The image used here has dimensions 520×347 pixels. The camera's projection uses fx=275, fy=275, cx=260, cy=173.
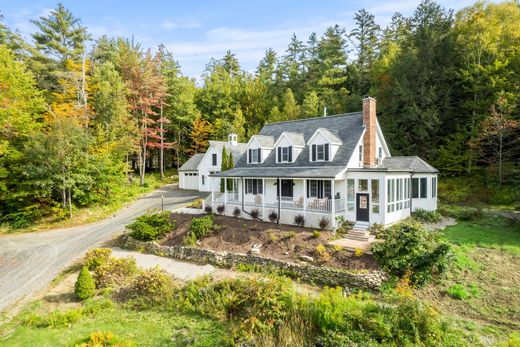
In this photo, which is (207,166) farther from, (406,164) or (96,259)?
(406,164)

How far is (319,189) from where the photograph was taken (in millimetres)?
18703

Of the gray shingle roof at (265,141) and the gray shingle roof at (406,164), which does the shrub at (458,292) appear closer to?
the gray shingle roof at (406,164)

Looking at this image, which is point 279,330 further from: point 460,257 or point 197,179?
point 197,179

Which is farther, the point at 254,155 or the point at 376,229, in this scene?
the point at 254,155

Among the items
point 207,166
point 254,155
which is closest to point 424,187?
point 254,155

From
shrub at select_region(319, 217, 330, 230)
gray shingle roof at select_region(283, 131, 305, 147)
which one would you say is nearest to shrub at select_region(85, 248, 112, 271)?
shrub at select_region(319, 217, 330, 230)

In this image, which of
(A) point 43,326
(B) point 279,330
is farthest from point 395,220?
(A) point 43,326

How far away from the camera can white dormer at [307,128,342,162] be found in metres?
18.6

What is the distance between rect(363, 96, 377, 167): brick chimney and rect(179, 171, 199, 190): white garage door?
22455 mm

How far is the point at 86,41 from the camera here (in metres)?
33.2

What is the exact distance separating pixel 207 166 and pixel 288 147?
15.3 m

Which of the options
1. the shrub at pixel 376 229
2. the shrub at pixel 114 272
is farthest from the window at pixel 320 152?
the shrub at pixel 114 272

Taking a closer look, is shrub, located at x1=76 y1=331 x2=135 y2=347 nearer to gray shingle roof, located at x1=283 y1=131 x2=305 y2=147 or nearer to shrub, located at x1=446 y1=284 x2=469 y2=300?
shrub, located at x1=446 y1=284 x2=469 y2=300

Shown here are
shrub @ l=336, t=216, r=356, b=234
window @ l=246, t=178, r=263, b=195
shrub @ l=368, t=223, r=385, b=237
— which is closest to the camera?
shrub @ l=368, t=223, r=385, b=237
